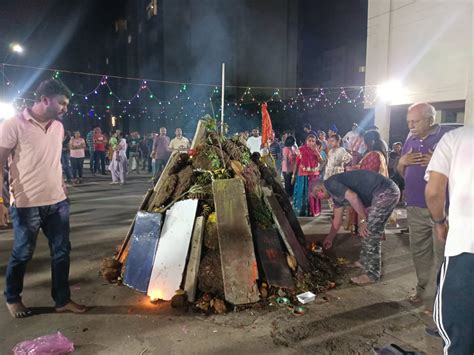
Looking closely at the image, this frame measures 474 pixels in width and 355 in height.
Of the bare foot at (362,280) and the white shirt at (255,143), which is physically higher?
the white shirt at (255,143)

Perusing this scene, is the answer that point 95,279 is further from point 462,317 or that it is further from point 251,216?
point 462,317

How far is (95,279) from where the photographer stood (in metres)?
4.61

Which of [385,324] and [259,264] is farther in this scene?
[259,264]

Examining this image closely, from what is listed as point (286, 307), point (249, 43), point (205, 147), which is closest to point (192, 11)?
point (249, 43)

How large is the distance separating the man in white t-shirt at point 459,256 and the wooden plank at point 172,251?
2.73 meters

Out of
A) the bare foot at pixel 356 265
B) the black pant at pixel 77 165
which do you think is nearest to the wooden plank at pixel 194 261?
the bare foot at pixel 356 265

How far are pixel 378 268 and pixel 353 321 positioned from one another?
1201mm

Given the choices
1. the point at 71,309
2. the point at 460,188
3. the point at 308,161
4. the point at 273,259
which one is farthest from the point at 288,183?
the point at 460,188

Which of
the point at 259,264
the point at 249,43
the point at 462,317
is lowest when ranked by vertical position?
the point at 259,264

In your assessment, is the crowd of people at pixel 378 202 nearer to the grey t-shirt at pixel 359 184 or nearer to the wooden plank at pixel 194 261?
the grey t-shirt at pixel 359 184

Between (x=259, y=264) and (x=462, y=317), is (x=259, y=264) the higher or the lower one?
the lower one

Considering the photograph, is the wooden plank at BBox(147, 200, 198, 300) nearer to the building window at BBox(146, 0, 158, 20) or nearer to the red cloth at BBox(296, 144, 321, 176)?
the red cloth at BBox(296, 144, 321, 176)

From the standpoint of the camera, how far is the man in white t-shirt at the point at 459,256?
2.04 metres

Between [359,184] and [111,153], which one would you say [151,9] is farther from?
[359,184]
